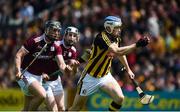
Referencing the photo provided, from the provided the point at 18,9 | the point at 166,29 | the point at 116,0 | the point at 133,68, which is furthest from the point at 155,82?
the point at 18,9

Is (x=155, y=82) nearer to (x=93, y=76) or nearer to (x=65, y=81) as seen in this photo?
(x=65, y=81)

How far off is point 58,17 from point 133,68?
339 cm

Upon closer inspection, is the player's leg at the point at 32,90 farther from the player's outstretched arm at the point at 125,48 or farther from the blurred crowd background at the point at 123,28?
the blurred crowd background at the point at 123,28

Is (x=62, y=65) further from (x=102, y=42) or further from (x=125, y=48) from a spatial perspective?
(x=125, y=48)

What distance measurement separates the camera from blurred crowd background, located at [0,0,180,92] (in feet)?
68.2

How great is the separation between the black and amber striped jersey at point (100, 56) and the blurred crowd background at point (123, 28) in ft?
21.6

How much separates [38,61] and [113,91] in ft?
5.38

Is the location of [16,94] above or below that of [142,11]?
below

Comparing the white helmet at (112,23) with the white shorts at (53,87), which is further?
the white shorts at (53,87)

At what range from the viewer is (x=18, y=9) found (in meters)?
24.1

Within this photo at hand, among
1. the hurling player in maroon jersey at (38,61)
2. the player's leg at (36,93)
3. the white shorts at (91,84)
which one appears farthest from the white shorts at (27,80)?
the white shorts at (91,84)

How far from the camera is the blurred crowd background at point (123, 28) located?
20797 millimetres

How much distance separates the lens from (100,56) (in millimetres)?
13648

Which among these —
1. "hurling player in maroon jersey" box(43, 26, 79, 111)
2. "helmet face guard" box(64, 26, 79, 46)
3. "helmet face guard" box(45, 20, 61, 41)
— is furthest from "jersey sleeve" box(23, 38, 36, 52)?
"helmet face guard" box(64, 26, 79, 46)
